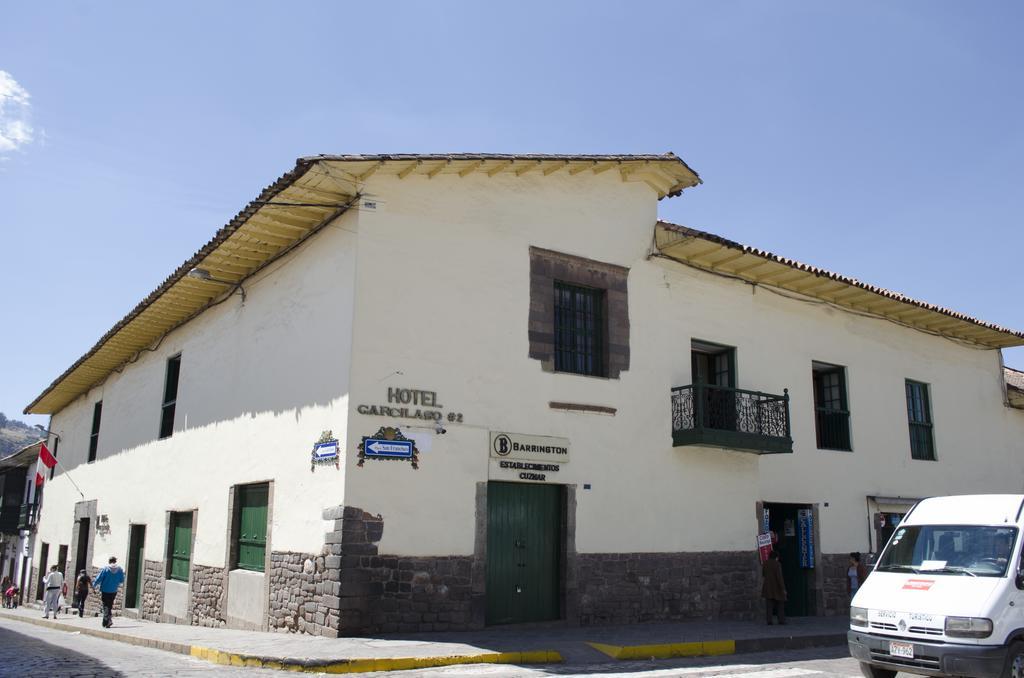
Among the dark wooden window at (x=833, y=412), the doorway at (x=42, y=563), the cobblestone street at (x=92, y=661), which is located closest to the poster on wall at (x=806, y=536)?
the dark wooden window at (x=833, y=412)

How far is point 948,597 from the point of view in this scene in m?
7.38

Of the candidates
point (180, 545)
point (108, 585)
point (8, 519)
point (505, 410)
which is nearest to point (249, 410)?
point (180, 545)

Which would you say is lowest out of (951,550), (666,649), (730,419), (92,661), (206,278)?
(92,661)

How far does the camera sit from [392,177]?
37.4 feet

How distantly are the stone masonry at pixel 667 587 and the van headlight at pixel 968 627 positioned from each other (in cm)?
575

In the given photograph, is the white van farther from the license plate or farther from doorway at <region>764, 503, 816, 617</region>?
doorway at <region>764, 503, 816, 617</region>

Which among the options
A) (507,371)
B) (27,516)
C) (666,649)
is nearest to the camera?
(666,649)

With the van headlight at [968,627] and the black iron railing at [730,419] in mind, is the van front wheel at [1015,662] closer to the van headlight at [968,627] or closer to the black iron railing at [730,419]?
the van headlight at [968,627]

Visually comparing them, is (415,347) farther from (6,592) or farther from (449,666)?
(6,592)

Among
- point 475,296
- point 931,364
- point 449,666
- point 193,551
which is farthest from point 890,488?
point 193,551

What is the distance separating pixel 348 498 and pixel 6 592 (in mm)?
25018

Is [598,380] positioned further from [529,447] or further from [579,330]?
[529,447]

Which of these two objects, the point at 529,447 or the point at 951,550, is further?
the point at 529,447

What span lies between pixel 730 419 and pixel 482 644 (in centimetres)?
624
